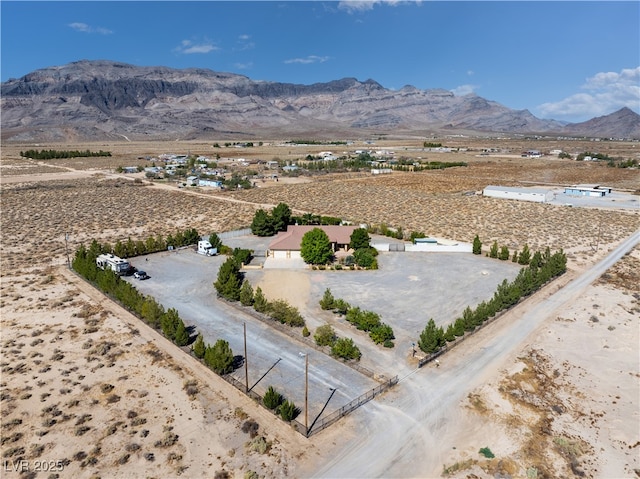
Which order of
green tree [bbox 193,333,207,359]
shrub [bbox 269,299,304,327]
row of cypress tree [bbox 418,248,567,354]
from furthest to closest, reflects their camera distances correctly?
shrub [bbox 269,299,304,327], row of cypress tree [bbox 418,248,567,354], green tree [bbox 193,333,207,359]

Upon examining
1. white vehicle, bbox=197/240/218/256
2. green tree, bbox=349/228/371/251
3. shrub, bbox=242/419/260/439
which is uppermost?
green tree, bbox=349/228/371/251

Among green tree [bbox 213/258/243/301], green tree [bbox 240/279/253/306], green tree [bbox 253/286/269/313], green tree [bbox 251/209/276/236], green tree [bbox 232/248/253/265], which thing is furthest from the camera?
green tree [bbox 251/209/276/236]

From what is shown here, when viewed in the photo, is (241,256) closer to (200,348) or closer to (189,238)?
(189,238)

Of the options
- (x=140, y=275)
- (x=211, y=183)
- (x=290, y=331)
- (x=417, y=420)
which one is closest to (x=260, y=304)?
(x=290, y=331)

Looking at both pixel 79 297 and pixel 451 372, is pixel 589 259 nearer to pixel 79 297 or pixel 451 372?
pixel 451 372

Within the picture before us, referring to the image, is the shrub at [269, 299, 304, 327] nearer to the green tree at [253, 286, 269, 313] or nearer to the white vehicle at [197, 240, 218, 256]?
the green tree at [253, 286, 269, 313]

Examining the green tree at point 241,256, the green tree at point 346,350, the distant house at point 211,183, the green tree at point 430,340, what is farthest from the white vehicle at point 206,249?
the distant house at point 211,183

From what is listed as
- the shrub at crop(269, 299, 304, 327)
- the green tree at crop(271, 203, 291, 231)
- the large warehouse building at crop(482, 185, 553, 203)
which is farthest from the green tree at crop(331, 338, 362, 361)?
the large warehouse building at crop(482, 185, 553, 203)
